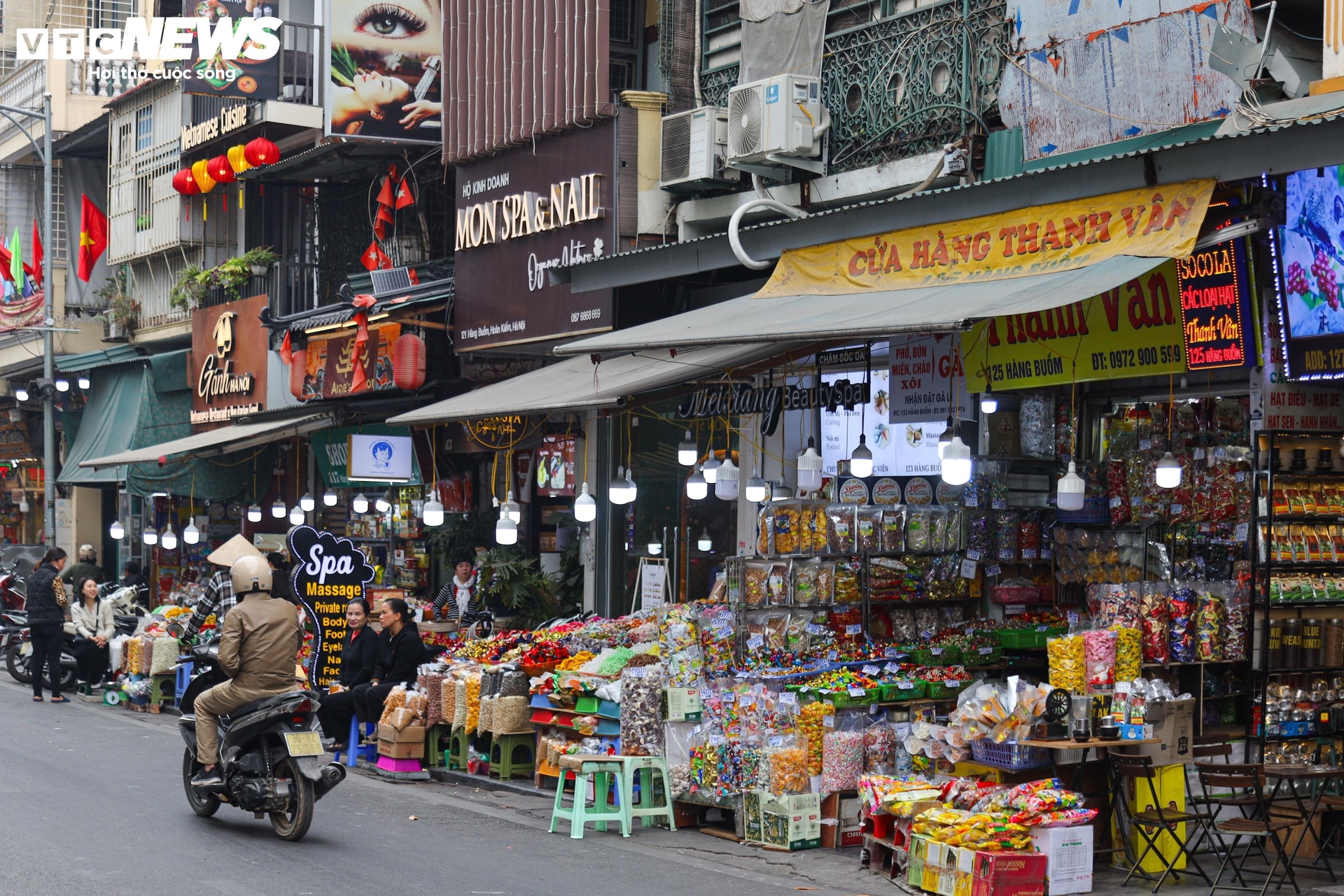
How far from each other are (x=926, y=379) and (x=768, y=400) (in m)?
2.40

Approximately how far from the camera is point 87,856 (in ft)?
29.5

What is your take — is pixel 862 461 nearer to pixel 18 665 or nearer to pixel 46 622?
pixel 46 622

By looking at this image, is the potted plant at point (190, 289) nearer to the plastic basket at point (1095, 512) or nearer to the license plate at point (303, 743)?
the license plate at point (303, 743)

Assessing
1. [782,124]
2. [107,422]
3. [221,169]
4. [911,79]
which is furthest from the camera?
[107,422]

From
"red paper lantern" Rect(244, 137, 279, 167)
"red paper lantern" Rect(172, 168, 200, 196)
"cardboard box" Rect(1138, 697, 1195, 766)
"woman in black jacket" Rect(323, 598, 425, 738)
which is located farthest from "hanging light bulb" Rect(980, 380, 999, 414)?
"red paper lantern" Rect(172, 168, 200, 196)

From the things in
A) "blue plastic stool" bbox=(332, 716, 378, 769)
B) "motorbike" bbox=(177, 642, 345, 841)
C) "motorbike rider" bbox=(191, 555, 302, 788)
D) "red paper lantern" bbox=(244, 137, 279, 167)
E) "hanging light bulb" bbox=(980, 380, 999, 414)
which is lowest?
"blue plastic stool" bbox=(332, 716, 378, 769)

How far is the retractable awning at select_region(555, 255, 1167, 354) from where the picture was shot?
28.8 feet

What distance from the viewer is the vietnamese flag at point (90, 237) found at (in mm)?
29844

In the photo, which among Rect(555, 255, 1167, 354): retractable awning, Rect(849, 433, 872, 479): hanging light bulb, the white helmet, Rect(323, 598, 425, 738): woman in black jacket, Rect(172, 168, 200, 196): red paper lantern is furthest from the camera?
Rect(172, 168, 200, 196): red paper lantern

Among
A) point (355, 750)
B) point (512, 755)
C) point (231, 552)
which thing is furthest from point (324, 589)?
point (231, 552)

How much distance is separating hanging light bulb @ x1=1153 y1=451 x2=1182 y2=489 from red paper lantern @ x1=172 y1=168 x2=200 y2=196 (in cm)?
1877

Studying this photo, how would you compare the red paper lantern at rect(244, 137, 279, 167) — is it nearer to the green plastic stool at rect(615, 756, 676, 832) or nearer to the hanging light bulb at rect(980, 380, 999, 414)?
the hanging light bulb at rect(980, 380, 999, 414)

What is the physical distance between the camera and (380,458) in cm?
1930

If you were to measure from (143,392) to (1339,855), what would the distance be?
22965 millimetres
